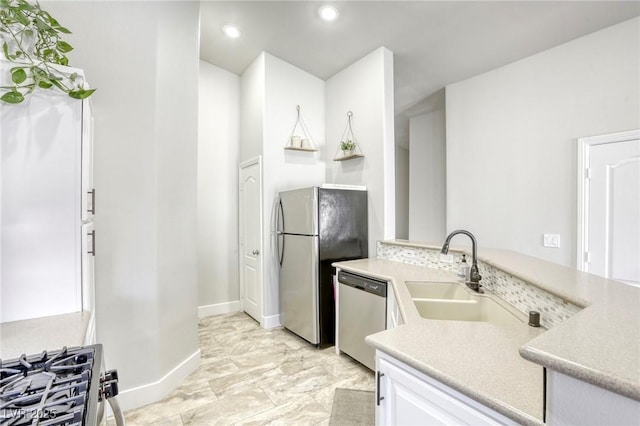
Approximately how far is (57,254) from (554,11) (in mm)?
3790

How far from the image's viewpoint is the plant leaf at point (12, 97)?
1212 mm

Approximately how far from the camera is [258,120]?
3.63 meters

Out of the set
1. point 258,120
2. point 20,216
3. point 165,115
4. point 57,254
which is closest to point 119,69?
point 165,115

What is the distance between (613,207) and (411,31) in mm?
2399

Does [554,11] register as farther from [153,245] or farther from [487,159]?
[153,245]

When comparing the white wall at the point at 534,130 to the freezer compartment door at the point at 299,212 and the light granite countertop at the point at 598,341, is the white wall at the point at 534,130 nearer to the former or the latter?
the freezer compartment door at the point at 299,212

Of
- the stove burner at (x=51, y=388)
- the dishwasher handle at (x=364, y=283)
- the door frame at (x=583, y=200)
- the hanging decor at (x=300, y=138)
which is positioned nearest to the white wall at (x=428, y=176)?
the door frame at (x=583, y=200)

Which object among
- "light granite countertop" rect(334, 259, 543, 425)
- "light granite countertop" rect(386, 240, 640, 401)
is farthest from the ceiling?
"light granite countertop" rect(334, 259, 543, 425)

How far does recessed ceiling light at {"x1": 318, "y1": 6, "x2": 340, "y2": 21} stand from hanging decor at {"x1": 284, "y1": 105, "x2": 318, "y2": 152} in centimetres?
111

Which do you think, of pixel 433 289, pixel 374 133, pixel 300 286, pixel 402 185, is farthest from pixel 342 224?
pixel 402 185

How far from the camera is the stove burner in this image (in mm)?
647

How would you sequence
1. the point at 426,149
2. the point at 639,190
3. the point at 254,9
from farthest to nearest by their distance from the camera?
the point at 426,149 < the point at 254,9 < the point at 639,190

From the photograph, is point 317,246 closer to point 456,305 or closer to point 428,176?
point 456,305

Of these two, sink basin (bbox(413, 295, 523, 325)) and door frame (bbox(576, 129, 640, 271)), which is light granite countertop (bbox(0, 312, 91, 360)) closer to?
sink basin (bbox(413, 295, 523, 325))
